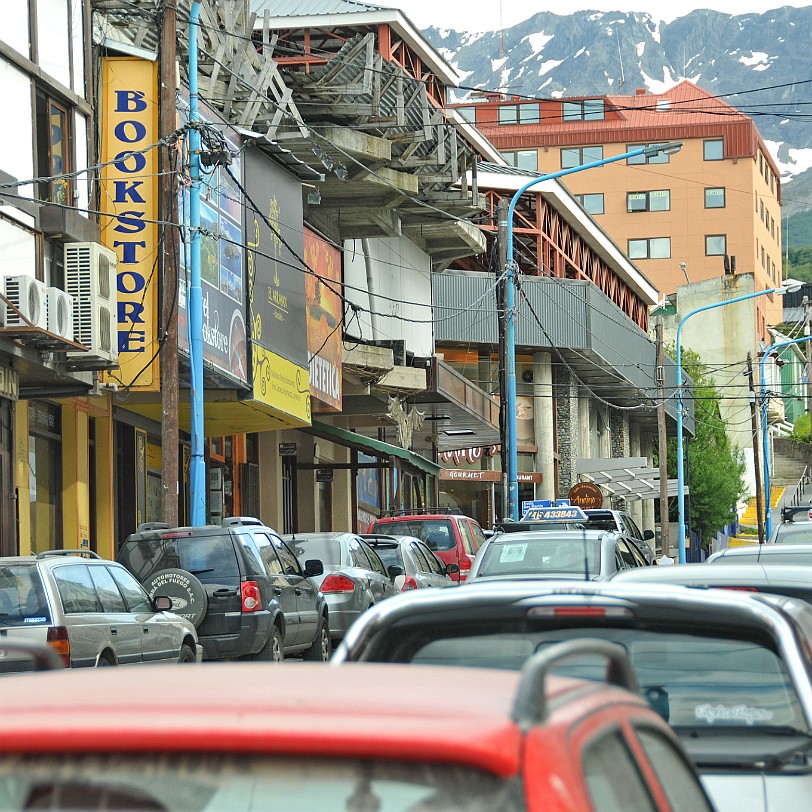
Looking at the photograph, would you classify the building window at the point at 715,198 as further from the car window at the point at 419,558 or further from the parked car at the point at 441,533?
the car window at the point at 419,558

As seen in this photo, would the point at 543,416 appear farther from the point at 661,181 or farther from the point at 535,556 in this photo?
the point at 661,181

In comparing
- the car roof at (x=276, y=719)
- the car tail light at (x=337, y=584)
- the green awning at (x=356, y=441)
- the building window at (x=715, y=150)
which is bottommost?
the car tail light at (x=337, y=584)

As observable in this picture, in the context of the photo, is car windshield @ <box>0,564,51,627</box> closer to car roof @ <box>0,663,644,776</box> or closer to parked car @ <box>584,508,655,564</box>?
car roof @ <box>0,663,644,776</box>

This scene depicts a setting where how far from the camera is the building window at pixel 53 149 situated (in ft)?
71.3

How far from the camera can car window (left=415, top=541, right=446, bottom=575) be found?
23.5 m

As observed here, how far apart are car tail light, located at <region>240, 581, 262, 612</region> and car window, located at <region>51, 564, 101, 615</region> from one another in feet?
10.7

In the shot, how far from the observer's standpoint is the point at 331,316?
32.8m

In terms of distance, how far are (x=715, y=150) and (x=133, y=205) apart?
8996 centimetres

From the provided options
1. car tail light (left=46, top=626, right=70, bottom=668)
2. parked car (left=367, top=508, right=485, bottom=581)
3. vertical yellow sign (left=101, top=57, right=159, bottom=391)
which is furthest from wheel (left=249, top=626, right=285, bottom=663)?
parked car (left=367, top=508, right=485, bottom=581)

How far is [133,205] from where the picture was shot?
23703 millimetres

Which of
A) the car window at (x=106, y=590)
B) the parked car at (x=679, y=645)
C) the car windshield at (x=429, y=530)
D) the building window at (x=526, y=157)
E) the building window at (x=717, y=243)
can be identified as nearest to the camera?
the parked car at (x=679, y=645)

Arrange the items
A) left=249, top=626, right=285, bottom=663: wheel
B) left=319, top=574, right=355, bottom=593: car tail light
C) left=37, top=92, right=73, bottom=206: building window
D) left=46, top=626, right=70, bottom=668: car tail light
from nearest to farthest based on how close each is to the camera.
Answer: left=46, top=626, right=70, bottom=668: car tail light < left=249, top=626, right=285, bottom=663: wheel < left=319, top=574, right=355, bottom=593: car tail light < left=37, top=92, right=73, bottom=206: building window

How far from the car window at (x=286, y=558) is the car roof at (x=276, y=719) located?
15224 mm

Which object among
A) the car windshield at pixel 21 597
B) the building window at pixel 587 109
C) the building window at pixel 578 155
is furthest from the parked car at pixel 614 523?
the building window at pixel 578 155
